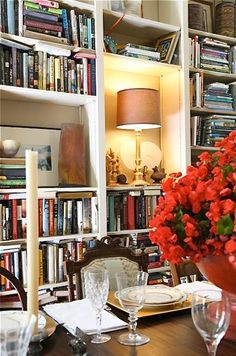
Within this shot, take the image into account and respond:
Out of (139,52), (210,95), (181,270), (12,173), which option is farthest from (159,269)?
(139,52)

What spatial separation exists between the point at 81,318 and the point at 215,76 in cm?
237

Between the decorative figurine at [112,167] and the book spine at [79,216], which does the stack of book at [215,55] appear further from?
the book spine at [79,216]

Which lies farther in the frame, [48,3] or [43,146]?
[43,146]

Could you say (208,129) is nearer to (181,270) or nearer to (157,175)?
(157,175)

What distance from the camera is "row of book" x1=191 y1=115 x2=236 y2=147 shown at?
9.55ft

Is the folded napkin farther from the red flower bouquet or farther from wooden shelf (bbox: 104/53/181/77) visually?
wooden shelf (bbox: 104/53/181/77)

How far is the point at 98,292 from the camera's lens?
1137 mm

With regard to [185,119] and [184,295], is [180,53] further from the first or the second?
[184,295]

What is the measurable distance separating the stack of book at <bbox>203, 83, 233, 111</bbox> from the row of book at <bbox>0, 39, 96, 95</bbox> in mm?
973

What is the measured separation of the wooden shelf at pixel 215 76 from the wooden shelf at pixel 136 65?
0.62 feet

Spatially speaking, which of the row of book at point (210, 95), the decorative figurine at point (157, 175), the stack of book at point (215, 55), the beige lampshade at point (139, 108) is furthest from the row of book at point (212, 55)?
the decorative figurine at point (157, 175)

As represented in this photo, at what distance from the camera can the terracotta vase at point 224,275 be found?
1026mm

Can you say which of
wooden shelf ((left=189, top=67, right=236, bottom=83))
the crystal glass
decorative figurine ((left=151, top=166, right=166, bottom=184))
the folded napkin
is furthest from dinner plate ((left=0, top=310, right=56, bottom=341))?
wooden shelf ((left=189, top=67, right=236, bottom=83))

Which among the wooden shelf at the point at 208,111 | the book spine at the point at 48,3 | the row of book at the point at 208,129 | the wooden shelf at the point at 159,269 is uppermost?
the book spine at the point at 48,3
